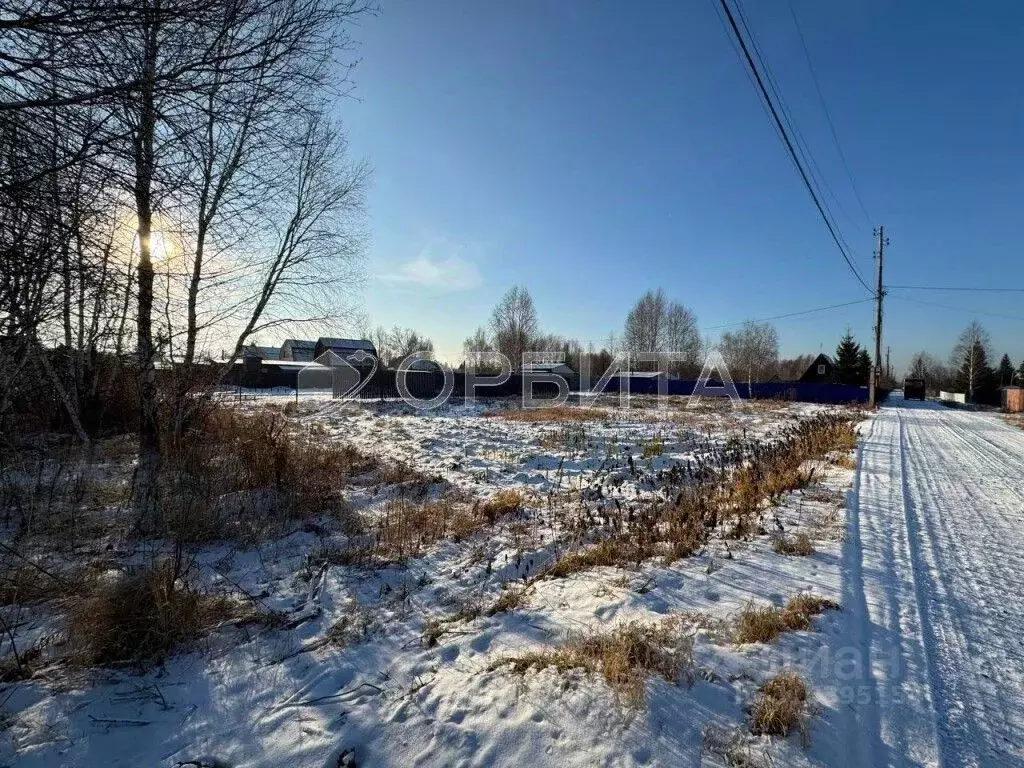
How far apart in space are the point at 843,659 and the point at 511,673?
1.87m

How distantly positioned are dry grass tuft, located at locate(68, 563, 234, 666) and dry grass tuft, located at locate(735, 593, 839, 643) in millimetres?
3742

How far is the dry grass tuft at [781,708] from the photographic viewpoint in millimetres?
2166

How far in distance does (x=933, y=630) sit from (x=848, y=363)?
5959cm

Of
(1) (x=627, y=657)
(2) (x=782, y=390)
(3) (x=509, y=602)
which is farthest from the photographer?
(2) (x=782, y=390)

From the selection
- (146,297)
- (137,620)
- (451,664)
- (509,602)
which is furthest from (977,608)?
(146,297)

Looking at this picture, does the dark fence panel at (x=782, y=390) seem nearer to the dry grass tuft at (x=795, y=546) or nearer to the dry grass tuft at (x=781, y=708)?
the dry grass tuft at (x=795, y=546)

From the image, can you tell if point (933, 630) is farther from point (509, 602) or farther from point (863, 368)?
point (863, 368)

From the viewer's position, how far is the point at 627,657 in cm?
271

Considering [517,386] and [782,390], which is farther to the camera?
[782,390]

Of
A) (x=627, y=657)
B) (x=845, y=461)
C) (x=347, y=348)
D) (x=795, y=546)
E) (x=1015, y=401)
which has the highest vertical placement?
(x=347, y=348)

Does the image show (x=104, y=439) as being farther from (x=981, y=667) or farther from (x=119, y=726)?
(x=981, y=667)

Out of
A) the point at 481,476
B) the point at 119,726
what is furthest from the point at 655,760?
the point at 481,476

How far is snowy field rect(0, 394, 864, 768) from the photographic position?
2.26 meters

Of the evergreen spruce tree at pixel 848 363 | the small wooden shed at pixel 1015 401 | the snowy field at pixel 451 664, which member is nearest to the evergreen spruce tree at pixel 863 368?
the evergreen spruce tree at pixel 848 363
